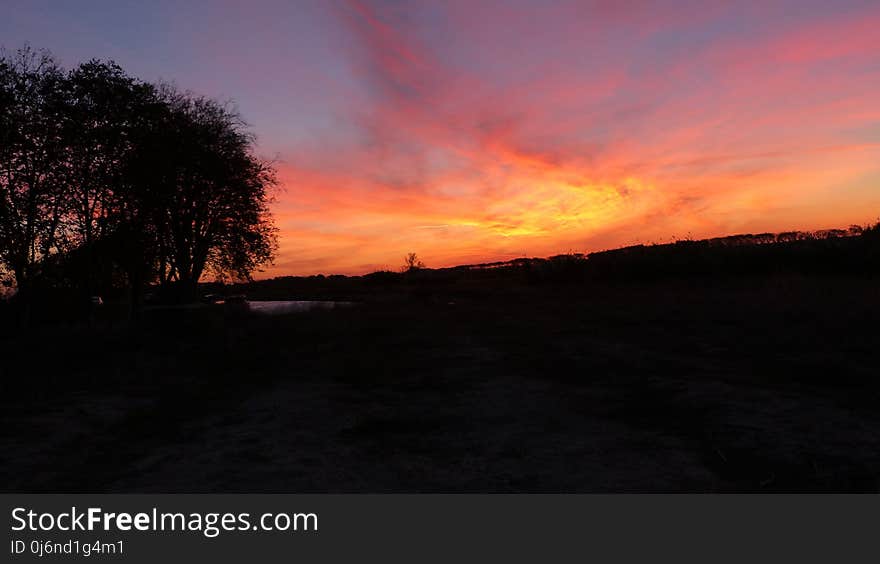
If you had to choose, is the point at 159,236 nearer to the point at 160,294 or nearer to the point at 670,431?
the point at 160,294

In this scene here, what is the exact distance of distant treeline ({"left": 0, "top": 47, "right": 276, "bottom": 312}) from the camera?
22844 millimetres

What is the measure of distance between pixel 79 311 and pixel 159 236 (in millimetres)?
10783

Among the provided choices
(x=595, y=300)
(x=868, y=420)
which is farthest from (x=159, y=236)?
(x=868, y=420)

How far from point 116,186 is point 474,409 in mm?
22320

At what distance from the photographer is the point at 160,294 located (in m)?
33.2

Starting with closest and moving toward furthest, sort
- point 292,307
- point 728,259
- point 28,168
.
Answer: point 28,168 < point 728,259 < point 292,307

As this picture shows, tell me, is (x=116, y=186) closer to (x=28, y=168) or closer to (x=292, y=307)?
(x=28, y=168)

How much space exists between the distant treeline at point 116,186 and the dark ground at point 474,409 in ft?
15.3

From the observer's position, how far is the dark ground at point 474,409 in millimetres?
6621

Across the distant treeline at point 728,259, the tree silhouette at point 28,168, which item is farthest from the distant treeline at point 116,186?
the distant treeline at point 728,259

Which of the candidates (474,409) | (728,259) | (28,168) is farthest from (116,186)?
(728,259)

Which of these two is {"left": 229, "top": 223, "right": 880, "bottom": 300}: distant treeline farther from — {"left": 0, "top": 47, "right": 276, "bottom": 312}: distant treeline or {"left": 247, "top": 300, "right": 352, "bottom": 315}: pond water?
{"left": 0, "top": 47, "right": 276, "bottom": 312}: distant treeline

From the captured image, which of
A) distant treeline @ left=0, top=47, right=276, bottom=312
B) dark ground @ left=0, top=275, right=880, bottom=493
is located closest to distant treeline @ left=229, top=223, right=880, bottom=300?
dark ground @ left=0, top=275, right=880, bottom=493

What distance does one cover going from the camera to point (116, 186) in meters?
26.1
